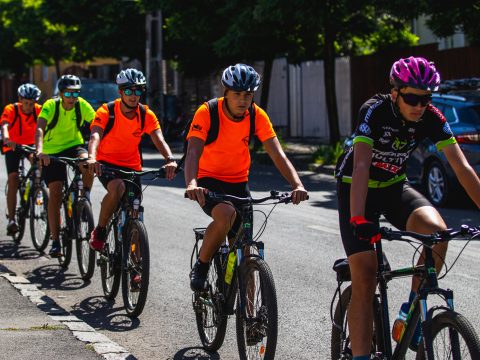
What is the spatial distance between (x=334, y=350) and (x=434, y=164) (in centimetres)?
1056

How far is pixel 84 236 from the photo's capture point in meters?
9.98

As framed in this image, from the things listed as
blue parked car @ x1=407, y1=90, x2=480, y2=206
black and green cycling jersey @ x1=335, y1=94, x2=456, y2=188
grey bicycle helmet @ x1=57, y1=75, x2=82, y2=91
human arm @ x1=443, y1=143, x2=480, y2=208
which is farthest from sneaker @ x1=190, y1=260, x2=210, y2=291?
blue parked car @ x1=407, y1=90, x2=480, y2=206

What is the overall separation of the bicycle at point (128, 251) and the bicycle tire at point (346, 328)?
2.46m

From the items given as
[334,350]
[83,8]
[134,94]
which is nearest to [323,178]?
[134,94]

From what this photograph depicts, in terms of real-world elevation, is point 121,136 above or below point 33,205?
above

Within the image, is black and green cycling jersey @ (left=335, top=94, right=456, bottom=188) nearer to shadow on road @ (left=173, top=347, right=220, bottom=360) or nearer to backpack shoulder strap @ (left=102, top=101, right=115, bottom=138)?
shadow on road @ (left=173, top=347, right=220, bottom=360)

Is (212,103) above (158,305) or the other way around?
above

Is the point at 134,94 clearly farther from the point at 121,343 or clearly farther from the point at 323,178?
the point at 323,178

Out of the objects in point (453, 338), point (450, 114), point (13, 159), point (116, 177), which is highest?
point (450, 114)

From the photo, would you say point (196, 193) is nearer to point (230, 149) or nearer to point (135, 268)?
point (230, 149)

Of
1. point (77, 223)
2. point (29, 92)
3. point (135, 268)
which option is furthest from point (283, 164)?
point (29, 92)

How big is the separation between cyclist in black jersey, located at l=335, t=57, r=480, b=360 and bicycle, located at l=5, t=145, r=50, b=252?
6.31 m

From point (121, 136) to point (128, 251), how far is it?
1.09 m

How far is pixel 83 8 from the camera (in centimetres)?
3800
